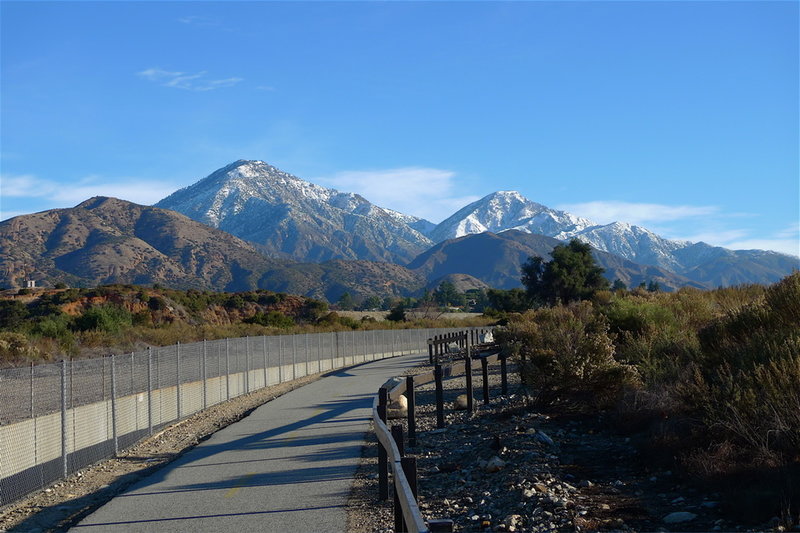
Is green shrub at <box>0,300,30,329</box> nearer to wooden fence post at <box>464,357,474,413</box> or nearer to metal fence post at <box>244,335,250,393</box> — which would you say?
metal fence post at <box>244,335,250,393</box>

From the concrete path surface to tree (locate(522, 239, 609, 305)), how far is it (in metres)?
63.6

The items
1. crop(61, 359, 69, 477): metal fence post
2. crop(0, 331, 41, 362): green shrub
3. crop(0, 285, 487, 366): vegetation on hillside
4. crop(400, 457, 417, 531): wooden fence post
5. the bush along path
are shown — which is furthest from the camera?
crop(0, 285, 487, 366): vegetation on hillside

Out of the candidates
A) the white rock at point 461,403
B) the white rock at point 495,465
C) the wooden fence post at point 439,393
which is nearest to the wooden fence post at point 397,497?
the white rock at point 495,465

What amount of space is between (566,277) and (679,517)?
73568mm

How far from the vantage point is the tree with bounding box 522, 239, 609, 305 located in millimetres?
81562

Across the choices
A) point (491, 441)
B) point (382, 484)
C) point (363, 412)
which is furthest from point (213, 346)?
point (382, 484)

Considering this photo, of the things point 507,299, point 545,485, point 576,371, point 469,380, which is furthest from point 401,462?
point 507,299

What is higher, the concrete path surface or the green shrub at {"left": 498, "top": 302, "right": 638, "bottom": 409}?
the green shrub at {"left": 498, "top": 302, "right": 638, "bottom": 409}

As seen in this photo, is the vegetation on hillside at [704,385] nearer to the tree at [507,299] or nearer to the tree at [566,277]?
the tree at [566,277]

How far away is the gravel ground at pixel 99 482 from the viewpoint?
1138 cm

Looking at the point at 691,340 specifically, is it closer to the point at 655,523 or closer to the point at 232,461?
the point at 655,523

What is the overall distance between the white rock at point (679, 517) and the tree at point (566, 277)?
71648 mm

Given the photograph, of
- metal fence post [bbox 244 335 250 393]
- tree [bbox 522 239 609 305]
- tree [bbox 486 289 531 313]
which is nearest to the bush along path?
metal fence post [bbox 244 335 250 393]

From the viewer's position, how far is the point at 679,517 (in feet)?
29.8
